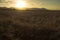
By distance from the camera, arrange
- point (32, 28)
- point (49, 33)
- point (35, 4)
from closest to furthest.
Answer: point (49, 33) < point (32, 28) < point (35, 4)

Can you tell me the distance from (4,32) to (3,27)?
847 mm

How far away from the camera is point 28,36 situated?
12258 millimetres

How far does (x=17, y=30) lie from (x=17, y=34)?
61 cm

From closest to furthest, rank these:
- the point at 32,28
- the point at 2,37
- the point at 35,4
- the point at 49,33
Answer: the point at 2,37 < the point at 49,33 < the point at 32,28 < the point at 35,4

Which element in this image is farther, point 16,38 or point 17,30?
point 17,30

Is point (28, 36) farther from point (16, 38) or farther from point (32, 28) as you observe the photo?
point (32, 28)

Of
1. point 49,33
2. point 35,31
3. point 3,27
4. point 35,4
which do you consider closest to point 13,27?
point 3,27

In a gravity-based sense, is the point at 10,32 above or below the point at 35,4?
above

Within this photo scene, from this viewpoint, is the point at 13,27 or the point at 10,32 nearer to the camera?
the point at 10,32

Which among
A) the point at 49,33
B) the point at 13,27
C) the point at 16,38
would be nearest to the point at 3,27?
the point at 13,27

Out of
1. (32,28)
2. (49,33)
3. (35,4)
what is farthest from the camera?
(35,4)

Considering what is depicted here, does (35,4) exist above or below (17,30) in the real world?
below

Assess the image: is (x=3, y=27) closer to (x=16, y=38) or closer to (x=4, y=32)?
(x=4, y=32)

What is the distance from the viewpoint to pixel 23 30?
13133 mm
